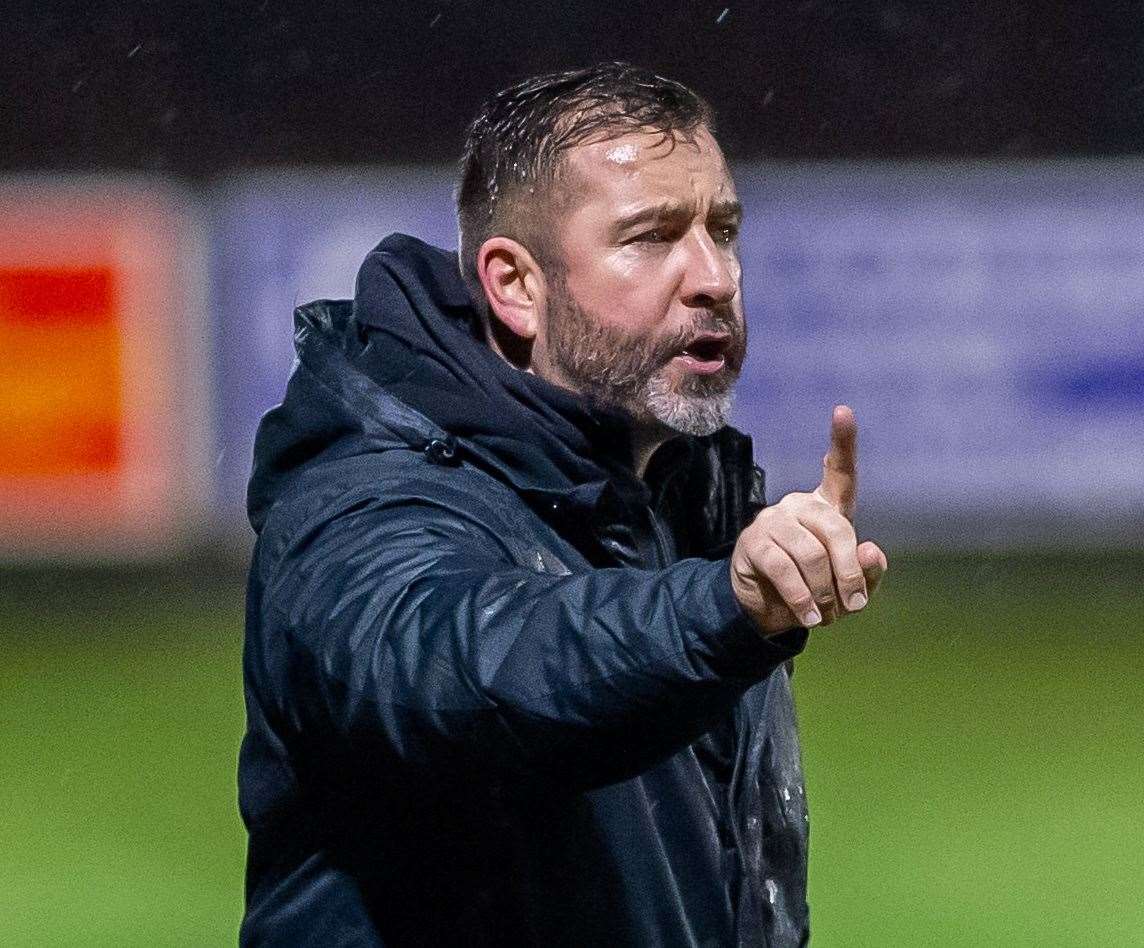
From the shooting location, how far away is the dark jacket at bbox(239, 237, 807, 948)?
1.78 m

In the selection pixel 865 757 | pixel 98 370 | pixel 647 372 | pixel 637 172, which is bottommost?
pixel 865 757

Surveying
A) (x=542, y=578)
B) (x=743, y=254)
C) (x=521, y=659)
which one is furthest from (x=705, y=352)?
(x=743, y=254)

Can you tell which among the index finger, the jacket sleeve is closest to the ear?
the jacket sleeve

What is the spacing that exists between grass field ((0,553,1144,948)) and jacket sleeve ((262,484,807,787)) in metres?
3.15

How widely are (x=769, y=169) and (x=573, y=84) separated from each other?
597cm

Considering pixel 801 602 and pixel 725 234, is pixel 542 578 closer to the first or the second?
pixel 801 602

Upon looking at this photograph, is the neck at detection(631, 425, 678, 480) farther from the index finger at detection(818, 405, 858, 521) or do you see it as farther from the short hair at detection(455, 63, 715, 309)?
the index finger at detection(818, 405, 858, 521)

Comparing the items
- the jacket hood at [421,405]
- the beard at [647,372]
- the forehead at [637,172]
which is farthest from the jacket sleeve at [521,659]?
the forehead at [637,172]

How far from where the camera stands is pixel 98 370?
8.08 meters

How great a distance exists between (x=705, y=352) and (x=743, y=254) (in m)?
5.81

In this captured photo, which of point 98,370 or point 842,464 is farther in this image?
point 98,370

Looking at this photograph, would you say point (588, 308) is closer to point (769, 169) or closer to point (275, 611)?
point (275, 611)

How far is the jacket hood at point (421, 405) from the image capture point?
7.07ft

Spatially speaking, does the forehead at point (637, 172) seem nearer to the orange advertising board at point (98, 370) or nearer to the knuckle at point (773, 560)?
the knuckle at point (773, 560)
